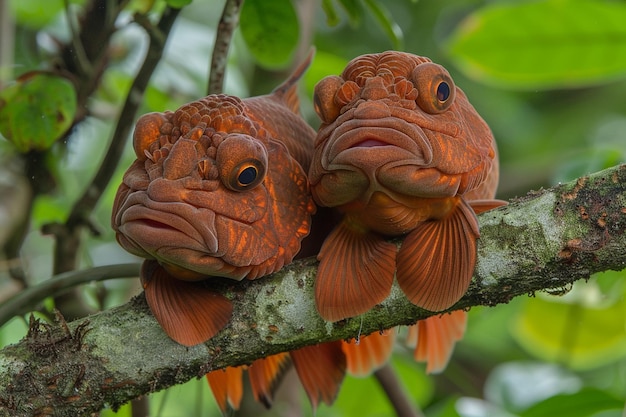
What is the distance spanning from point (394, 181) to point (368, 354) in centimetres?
77

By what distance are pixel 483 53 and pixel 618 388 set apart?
5.47ft

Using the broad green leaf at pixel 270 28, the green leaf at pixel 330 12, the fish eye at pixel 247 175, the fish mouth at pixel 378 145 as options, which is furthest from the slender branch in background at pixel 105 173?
the fish mouth at pixel 378 145

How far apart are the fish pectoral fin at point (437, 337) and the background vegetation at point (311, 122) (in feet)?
1.98

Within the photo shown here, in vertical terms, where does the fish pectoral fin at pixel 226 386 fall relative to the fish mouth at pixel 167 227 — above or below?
below

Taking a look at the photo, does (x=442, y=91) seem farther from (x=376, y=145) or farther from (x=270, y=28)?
(x=270, y=28)

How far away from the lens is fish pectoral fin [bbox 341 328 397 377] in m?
2.29

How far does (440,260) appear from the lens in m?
1.82

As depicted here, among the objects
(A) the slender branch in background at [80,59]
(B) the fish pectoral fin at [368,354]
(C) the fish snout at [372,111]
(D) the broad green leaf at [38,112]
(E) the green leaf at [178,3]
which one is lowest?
(B) the fish pectoral fin at [368,354]

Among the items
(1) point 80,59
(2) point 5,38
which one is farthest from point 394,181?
(2) point 5,38

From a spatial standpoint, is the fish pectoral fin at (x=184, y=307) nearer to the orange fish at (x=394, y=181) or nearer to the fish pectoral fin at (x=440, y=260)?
the orange fish at (x=394, y=181)

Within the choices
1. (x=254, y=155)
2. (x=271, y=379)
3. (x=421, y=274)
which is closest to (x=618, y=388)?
(x=271, y=379)

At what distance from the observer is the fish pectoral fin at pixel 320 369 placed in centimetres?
220

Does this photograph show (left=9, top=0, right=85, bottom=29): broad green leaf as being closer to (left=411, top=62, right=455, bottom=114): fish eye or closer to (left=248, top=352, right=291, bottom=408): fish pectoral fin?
(left=248, top=352, right=291, bottom=408): fish pectoral fin

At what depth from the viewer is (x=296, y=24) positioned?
2.49 meters
